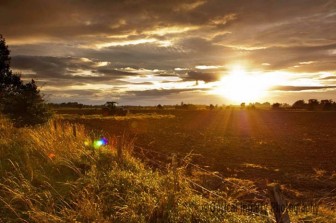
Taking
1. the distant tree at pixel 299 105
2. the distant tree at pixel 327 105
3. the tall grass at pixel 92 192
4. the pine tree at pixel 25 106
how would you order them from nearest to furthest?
the tall grass at pixel 92 192, the pine tree at pixel 25 106, the distant tree at pixel 327 105, the distant tree at pixel 299 105

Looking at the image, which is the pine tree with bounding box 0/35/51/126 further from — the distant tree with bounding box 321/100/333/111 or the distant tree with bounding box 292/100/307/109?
the distant tree with bounding box 292/100/307/109

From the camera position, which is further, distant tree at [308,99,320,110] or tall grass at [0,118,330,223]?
distant tree at [308,99,320,110]

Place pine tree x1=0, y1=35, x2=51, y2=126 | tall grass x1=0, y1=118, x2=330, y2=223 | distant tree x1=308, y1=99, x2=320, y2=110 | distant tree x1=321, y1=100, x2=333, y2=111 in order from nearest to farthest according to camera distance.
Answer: tall grass x1=0, y1=118, x2=330, y2=223 → pine tree x1=0, y1=35, x2=51, y2=126 → distant tree x1=321, y1=100, x2=333, y2=111 → distant tree x1=308, y1=99, x2=320, y2=110

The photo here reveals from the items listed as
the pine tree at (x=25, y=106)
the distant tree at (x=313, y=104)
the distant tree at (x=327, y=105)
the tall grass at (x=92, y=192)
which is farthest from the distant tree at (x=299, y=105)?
the tall grass at (x=92, y=192)

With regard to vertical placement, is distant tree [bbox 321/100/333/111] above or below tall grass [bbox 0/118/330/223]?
above

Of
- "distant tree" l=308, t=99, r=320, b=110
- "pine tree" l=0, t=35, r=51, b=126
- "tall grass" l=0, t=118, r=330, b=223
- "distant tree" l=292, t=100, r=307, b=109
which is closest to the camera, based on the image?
"tall grass" l=0, t=118, r=330, b=223

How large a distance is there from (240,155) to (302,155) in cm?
320

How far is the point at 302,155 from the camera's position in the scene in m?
18.9

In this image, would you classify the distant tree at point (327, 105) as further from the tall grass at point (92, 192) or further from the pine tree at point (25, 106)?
the tall grass at point (92, 192)

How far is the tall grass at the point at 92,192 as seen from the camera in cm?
747

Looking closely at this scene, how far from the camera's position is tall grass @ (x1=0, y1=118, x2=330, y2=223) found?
7469 millimetres

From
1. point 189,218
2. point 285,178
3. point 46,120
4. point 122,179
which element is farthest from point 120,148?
point 46,120

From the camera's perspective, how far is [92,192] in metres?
8.73

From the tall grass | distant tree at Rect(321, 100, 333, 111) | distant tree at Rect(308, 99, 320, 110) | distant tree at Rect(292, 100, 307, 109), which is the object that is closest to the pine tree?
the tall grass
